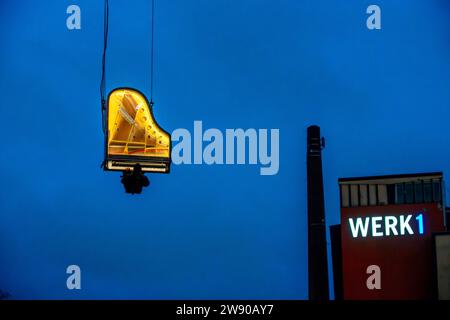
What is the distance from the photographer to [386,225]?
3152cm

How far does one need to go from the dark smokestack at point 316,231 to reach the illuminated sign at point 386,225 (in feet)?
13.5

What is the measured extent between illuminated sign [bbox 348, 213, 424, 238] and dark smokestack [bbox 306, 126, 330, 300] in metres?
4.11

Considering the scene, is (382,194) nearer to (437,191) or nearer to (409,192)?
(409,192)

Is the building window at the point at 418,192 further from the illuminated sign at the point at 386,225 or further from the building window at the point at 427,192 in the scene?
the illuminated sign at the point at 386,225

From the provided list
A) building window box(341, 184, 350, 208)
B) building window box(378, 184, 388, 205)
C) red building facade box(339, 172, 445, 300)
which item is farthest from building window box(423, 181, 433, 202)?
building window box(341, 184, 350, 208)

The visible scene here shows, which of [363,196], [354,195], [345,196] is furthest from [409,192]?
[345,196]

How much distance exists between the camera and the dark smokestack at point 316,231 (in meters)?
28.1

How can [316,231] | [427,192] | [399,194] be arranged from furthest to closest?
[399,194]
[427,192]
[316,231]

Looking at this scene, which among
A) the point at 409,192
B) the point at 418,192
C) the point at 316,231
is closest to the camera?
the point at 316,231

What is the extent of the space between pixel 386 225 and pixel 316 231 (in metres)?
4.62

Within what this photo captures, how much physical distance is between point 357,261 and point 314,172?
5.40 meters

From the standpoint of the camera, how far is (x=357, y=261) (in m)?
31.9

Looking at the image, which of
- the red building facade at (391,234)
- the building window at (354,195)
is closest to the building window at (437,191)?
the red building facade at (391,234)
